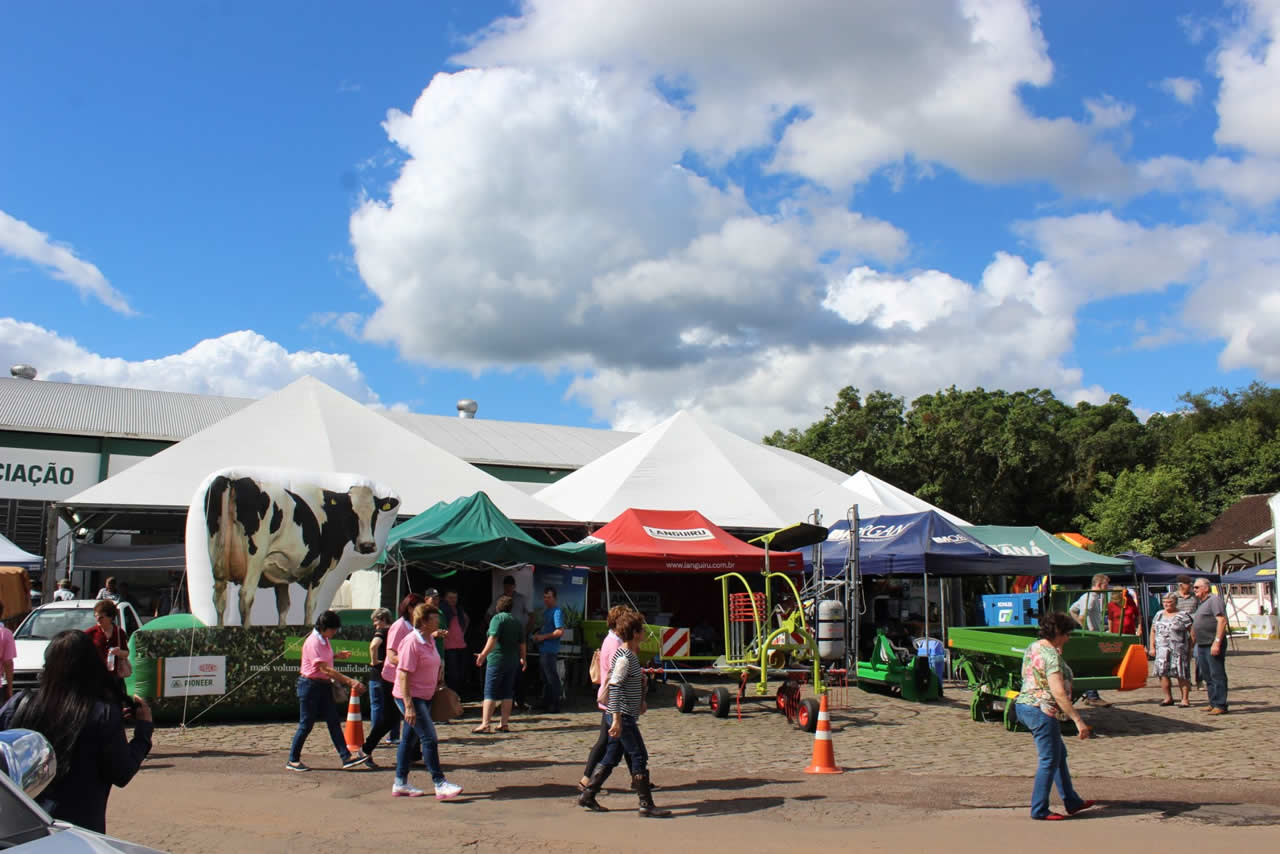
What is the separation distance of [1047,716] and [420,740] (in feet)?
16.1

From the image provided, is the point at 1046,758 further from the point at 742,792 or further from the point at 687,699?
the point at 687,699

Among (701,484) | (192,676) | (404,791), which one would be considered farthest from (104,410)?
(404,791)

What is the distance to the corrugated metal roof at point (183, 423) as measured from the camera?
37.8 meters

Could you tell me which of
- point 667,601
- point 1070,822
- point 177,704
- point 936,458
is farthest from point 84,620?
point 936,458

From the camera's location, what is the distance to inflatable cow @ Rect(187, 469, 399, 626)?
1303 cm

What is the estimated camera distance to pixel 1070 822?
730 cm

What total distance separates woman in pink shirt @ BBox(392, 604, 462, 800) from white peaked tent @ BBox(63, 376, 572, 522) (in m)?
12.2

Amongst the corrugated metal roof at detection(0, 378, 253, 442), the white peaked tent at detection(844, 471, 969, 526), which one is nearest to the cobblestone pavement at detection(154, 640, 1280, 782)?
the white peaked tent at detection(844, 471, 969, 526)

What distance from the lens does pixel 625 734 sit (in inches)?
298

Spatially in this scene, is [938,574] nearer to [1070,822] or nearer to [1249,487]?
[1070,822]

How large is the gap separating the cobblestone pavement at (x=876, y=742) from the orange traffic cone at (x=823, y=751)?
0.26 meters

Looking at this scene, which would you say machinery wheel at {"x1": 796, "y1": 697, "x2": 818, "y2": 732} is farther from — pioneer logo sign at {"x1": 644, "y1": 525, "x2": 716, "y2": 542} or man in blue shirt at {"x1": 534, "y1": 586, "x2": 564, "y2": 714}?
pioneer logo sign at {"x1": 644, "y1": 525, "x2": 716, "y2": 542}

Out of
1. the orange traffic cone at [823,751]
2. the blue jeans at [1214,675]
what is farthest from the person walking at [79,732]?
the blue jeans at [1214,675]

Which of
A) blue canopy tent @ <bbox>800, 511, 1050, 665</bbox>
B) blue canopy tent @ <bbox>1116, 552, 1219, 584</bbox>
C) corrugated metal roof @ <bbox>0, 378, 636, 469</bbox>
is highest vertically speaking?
corrugated metal roof @ <bbox>0, 378, 636, 469</bbox>
